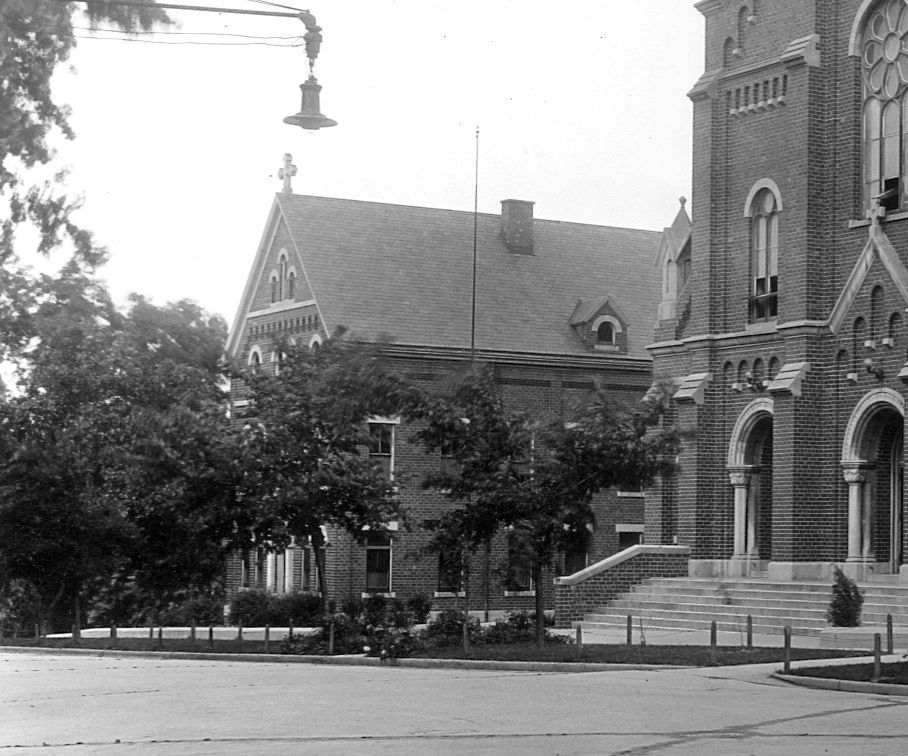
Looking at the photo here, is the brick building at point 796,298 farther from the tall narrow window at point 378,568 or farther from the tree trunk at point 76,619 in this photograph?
the tree trunk at point 76,619

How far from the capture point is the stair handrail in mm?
38000

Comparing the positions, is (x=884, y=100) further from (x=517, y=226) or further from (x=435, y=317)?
(x=517, y=226)

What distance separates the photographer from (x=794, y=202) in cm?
3797

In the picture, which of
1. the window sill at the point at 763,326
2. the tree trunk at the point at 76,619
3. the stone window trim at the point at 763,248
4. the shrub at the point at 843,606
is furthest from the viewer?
the stone window trim at the point at 763,248

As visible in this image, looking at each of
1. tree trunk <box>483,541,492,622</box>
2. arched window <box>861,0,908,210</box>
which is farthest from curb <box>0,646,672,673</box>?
arched window <box>861,0,908,210</box>

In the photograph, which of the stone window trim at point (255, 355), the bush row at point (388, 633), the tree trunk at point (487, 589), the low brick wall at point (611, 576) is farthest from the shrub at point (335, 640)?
the stone window trim at point (255, 355)

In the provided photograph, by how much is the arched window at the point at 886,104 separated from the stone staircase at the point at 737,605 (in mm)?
8395

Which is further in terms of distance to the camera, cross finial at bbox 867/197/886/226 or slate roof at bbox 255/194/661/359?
slate roof at bbox 255/194/661/359

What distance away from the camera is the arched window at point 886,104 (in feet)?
120

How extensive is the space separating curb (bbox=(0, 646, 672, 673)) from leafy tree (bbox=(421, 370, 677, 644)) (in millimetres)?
2761

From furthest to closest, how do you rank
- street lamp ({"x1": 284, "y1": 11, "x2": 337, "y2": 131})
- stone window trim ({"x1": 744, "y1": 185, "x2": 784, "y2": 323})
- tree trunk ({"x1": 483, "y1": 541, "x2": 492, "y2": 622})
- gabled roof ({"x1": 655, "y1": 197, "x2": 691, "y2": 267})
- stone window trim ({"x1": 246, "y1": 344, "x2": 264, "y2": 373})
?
stone window trim ({"x1": 246, "y1": 344, "x2": 264, "y2": 373})
tree trunk ({"x1": 483, "y1": 541, "x2": 492, "y2": 622})
gabled roof ({"x1": 655, "y1": 197, "x2": 691, "y2": 267})
stone window trim ({"x1": 744, "y1": 185, "x2": 784, "y2": 323})
street lamp ({"x1": 284, "y1": 11, "x2": 337, "y2": 131})

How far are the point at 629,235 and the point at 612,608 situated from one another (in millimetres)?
23863

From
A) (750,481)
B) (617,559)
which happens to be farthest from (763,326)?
(617,559)

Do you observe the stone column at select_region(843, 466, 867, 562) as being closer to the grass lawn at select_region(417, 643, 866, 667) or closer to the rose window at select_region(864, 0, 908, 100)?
the rose window at select_region(864, 0, 908, 100)
